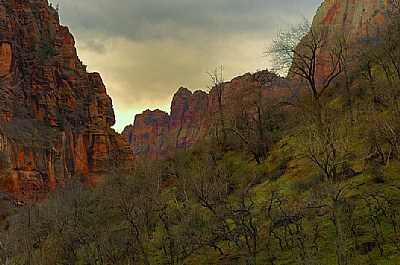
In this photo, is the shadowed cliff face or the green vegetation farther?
the shadowed cliff face

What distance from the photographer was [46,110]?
316ft

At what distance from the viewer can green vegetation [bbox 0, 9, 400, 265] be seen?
25.7 m

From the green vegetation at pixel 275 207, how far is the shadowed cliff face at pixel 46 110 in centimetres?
3919

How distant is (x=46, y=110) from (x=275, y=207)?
75.1 m

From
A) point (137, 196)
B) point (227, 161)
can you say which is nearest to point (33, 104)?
point (227, 161)

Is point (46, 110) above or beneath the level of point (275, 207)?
above

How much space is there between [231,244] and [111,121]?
87.9m

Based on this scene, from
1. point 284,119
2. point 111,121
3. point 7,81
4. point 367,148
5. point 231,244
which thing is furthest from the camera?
point 111,121

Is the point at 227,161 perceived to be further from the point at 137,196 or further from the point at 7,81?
the point at 7,81

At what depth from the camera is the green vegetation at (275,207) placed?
2565cm

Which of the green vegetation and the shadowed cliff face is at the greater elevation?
the shadowed cliff face

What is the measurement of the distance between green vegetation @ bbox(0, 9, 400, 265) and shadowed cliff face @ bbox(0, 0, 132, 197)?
129ft

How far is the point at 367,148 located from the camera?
3372 centimetres

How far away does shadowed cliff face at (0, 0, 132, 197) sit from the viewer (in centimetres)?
8419
